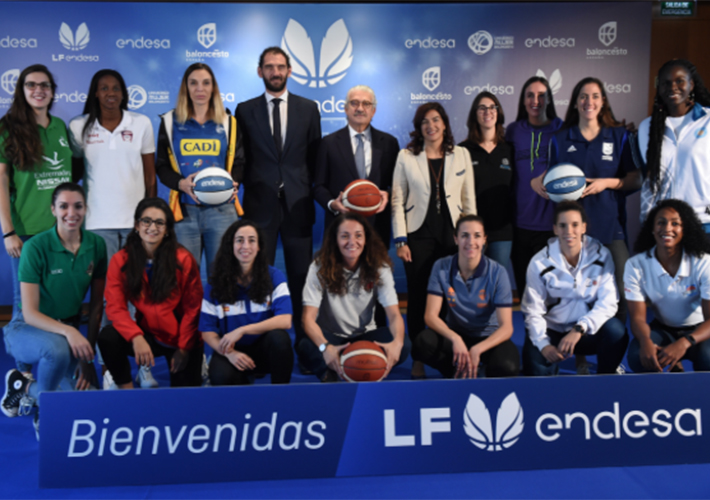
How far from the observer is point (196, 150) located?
11.4 ft

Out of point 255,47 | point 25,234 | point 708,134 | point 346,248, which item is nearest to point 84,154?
point 25,234

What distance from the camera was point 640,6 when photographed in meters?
5.42

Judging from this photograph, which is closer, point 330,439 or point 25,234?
point 330,439

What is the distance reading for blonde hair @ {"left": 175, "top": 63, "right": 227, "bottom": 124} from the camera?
3438mm

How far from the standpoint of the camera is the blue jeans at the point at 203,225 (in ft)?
11.4

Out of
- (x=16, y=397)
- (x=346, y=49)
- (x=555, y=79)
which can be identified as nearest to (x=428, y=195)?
(x=346, y=49)

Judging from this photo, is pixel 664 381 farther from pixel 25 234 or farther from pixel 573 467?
pixel 25 234

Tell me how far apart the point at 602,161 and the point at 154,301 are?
278 centimetres

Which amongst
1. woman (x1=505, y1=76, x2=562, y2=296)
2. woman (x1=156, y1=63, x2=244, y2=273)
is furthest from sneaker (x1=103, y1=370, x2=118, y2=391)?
woman (x1=505, y1=76, x2=562, y2=296)

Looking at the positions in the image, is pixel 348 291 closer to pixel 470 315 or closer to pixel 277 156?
pixel 470 315

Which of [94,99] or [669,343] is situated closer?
[669,343]

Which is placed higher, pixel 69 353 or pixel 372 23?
pixel 372 23

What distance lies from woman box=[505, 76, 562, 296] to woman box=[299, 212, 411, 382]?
103 cm

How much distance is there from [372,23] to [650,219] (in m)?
3.35
